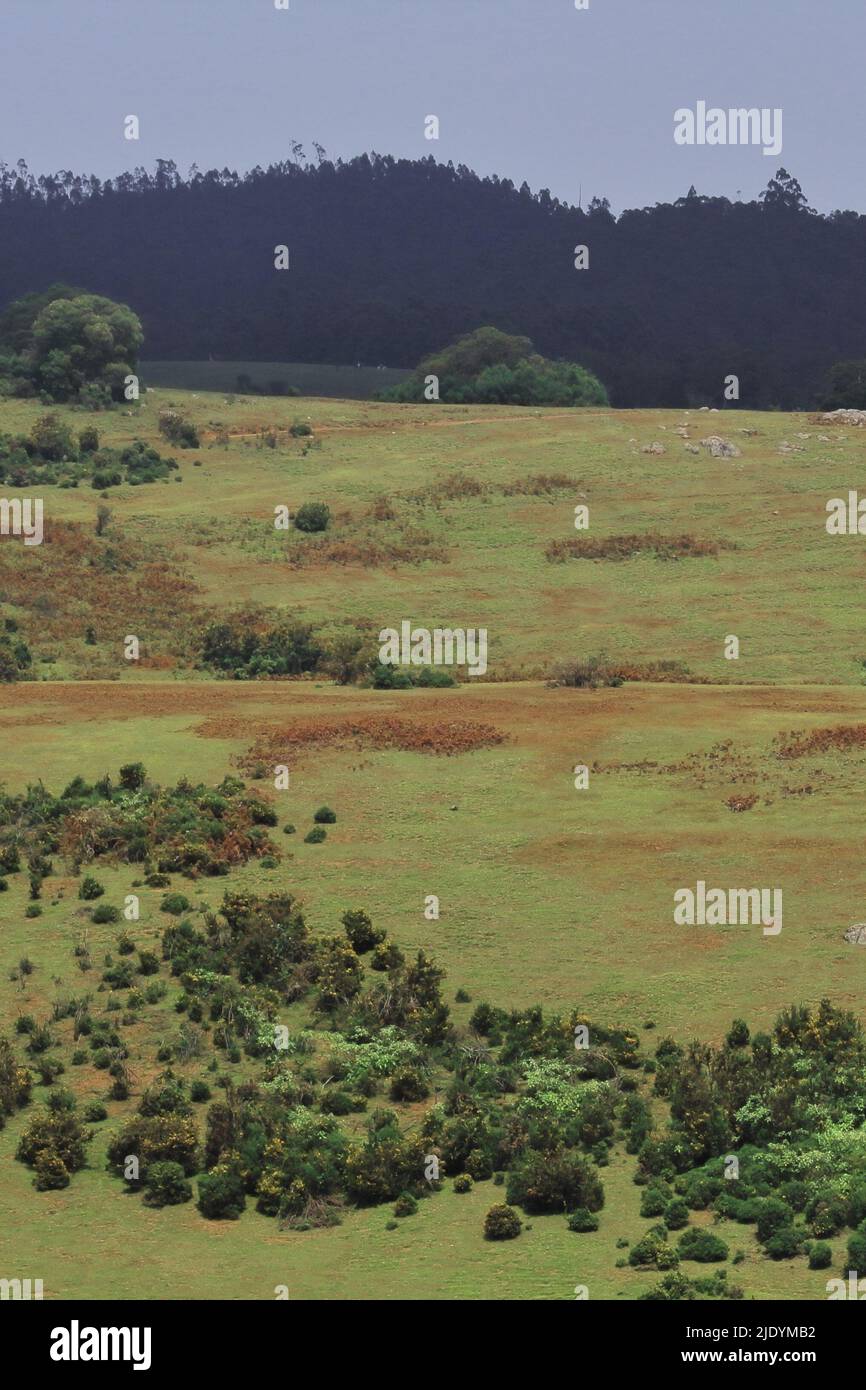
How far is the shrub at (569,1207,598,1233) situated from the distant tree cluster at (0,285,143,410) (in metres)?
87.7

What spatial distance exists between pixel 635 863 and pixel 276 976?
946cm

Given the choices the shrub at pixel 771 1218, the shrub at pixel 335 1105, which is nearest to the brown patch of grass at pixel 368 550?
the shrub at pixel 335 1105

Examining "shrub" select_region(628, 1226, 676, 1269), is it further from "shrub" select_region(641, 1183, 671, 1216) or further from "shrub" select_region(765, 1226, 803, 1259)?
"shrub" select_region(641, 1183, 671, 1216)

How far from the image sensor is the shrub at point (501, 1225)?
2853 cm

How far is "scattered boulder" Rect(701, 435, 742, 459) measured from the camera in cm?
9619

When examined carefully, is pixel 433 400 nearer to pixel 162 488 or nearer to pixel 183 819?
pixel 162 488

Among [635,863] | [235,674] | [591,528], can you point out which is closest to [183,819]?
[635,863]

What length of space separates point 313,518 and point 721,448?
77.1 ft

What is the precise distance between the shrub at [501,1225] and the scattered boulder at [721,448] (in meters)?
71.3

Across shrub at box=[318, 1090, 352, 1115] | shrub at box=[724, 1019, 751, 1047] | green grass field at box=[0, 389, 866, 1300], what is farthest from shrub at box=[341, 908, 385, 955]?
→ shrub at box=[724, 1019, 751, 1047]

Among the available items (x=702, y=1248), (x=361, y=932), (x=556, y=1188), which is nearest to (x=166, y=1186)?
(x=556, y=1188)

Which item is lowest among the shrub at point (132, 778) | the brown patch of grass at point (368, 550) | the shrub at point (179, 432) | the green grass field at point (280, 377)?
the shrub at point (132, 778)

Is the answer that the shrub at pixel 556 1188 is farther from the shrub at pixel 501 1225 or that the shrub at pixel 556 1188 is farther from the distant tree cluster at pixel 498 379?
the distant tree cluster at pixel 498 379
